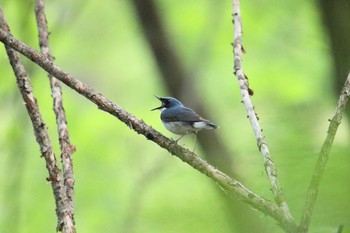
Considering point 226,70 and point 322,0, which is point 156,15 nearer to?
point 322,0

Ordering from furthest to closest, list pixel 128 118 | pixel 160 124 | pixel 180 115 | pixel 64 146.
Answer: pixel 160 124 < pixel 180 115 < pixel 64 146 < pixel 128 118

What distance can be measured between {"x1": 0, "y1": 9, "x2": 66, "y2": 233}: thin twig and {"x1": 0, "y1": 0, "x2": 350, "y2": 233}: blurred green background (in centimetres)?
23

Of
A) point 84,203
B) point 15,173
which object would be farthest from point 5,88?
point 15,173

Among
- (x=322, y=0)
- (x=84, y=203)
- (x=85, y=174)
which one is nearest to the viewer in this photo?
(x=322, y=0)

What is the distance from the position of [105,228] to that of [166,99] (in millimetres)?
3264

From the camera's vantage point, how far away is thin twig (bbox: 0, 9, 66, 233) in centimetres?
177

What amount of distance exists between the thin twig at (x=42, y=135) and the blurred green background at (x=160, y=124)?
9.2 inches

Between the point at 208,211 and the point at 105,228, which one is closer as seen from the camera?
the point at 208,211

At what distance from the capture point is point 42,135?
1.93 m

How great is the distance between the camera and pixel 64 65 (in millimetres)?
8859

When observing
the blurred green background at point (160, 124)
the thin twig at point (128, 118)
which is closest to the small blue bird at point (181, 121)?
the blurred green background at point (160, 124)

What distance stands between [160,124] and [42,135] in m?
5.92

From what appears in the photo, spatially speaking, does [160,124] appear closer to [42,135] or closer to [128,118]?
[42,135]

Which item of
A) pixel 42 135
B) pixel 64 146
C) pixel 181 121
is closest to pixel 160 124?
pixel 181 121
